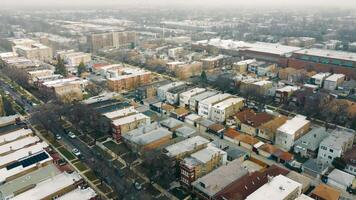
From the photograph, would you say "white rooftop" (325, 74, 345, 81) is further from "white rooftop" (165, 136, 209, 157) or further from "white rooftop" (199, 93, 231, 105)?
"white rooftop" (165, 136, 209, 157)

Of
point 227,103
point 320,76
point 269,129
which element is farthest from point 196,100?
point 320,76

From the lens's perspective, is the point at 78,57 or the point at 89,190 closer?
the point at 89,190

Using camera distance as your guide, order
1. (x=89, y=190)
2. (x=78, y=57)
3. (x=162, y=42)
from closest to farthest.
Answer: (x=89, y=190) → (x=78, y=57) → (x=162, y=42)

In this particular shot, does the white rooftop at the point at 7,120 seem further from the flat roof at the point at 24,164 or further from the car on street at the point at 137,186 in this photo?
the car on street at the point at 137,186

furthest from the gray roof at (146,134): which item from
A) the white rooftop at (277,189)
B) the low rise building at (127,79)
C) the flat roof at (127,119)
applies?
the low rise building at (127,79)

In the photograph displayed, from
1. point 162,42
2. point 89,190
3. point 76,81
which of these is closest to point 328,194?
point 89,190

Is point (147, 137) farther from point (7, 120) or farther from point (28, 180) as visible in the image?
point (7, 120)

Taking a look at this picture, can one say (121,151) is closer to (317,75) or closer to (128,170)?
(128,170)
